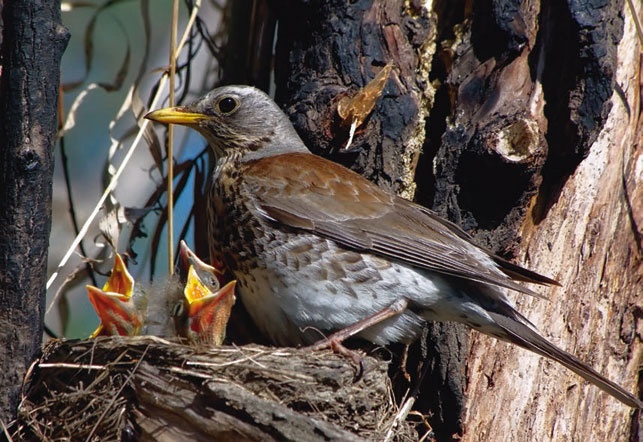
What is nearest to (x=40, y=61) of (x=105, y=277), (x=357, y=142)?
(x=357, y=142)

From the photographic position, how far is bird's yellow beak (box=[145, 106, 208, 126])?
4461mm

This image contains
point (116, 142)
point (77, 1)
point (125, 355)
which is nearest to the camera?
point (125, 355)

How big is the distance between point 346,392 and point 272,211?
2.90 ft

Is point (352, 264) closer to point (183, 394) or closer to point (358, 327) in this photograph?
point (358, 327)

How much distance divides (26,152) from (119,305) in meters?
0.96

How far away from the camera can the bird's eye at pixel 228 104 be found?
4.73 metres

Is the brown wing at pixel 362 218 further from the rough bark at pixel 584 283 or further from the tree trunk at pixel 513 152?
the rough bark at pixel 584 283

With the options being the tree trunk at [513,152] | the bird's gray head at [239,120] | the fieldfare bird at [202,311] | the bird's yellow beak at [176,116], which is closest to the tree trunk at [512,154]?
the tree trunk at [513,152]

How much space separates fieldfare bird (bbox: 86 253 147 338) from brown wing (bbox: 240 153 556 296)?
2.14 ft

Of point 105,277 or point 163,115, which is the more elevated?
point 163,115

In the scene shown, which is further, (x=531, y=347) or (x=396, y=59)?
(x=396, y=59)

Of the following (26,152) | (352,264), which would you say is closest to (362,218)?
(352,264)

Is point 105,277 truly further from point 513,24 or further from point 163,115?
point 513,24

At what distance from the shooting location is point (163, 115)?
4.49m
